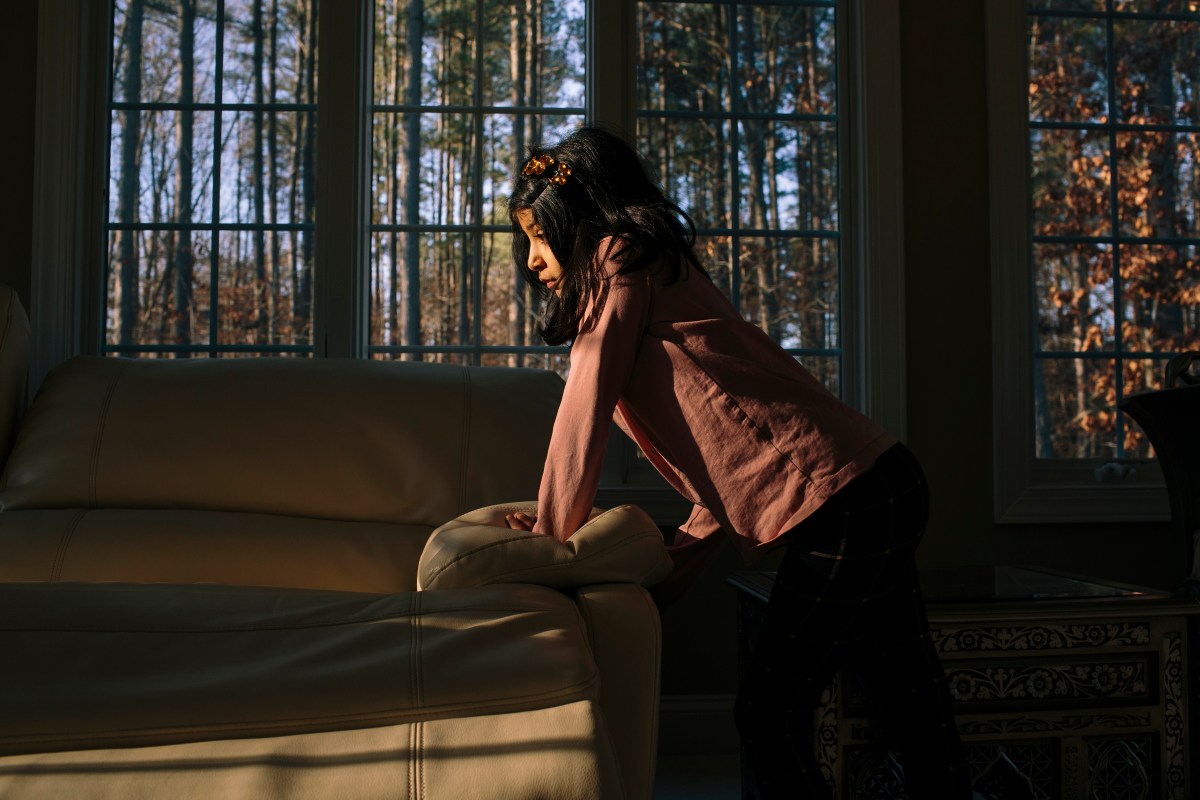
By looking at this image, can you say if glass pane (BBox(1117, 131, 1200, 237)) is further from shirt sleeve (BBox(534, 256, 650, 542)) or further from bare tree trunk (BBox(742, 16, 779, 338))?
shirt sleeve (BBox(534, 256, 650, 542))

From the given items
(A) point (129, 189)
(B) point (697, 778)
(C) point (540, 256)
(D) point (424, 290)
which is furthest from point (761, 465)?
(A) point (129, 189)

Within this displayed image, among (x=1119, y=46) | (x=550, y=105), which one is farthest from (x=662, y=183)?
(x=1119, y=46)

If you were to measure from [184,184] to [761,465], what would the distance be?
2004 millimetres

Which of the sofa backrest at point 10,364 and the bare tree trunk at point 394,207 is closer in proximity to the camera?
the sofa backrest at point 10,364

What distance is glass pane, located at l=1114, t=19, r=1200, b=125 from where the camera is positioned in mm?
2939

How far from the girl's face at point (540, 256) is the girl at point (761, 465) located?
0.02 meters

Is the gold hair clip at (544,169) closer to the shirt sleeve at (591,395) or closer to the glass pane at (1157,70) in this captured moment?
the shirt sleeve at (591,395)

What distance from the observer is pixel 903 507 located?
4.64 feet

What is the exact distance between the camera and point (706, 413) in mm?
1467

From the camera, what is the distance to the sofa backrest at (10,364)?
2.19 meters

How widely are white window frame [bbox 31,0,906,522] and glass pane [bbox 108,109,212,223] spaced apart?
2.0 inches

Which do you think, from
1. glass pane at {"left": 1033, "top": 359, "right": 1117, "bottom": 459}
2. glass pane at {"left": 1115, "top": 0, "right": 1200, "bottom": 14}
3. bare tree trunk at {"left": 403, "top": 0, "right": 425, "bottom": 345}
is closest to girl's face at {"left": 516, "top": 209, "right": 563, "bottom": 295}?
bare tree trunk at {"left": 403, "top": 0, "right": 425, "bottom": 345}

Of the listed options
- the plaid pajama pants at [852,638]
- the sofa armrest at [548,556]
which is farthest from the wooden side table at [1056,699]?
the sofa armrest at [548,556]

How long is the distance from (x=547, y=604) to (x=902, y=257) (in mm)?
1802
